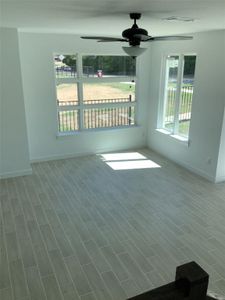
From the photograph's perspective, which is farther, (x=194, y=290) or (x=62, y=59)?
(x=62, y=59)

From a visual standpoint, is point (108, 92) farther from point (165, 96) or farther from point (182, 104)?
point (182, 104)

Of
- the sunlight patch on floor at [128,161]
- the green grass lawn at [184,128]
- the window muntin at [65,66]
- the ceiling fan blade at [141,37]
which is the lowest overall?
the sunlight patch on floor at [128,161]

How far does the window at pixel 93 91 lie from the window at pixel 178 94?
2.74 ft

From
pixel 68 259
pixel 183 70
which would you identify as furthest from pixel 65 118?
pixel 68 259

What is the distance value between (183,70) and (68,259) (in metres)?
4.19

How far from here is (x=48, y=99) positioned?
5465mm

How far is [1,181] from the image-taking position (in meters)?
4.82

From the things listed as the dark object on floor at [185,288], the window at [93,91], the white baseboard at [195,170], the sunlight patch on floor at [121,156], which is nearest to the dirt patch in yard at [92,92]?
the window at [93,91]

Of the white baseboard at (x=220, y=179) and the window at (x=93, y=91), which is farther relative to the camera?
the window at (x=93, y=91)

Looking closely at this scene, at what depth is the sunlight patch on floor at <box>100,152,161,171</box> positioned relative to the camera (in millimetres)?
5559

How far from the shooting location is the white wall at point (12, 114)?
435cm

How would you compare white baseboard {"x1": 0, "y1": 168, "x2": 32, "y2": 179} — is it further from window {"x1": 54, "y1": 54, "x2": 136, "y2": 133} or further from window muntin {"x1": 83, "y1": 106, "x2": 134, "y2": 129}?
window muntin {"x1": 83, "y1": 106, "x2": 134, "y2": 129}

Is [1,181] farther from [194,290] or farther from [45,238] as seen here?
[194,290]

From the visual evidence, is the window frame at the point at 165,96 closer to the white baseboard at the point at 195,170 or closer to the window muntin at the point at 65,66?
the white baseboard at the point at 195,170
